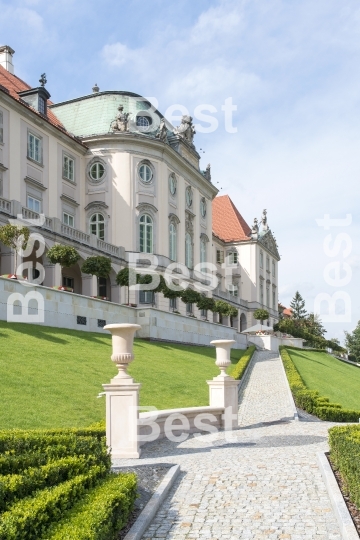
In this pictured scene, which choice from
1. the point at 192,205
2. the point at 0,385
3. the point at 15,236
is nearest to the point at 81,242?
the point at 15,236

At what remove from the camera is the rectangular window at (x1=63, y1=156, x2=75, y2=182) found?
3900 centimetres

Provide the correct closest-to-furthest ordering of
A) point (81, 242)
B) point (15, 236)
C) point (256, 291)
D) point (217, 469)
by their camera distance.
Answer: point (217, 469)
point (15, 236)
point (81, 242)
point (256, 291)

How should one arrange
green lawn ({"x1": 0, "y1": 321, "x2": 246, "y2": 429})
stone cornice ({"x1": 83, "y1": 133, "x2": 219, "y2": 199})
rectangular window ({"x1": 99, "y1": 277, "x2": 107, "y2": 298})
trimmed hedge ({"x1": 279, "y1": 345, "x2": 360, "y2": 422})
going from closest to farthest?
green lawn ({"x1": 0, "y1": 321, "x2": 246, "y2": 429}), trimmed hedge ({"x1": 279, "y1": 345, "x2": 360, "y2": 422}), rectangular window ({"x1": 99, "y1": 277, "x2": 107, "y2": 298}), stone cornice ({"x1": 83, "y1": 133, "x2": 219, "y2": 199})

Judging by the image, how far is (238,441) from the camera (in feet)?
42.0

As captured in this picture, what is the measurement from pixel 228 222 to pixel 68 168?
3424 centimetres

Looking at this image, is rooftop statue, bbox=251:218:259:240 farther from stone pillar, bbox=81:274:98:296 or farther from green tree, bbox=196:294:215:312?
stone pillar, bbox=81:274:98:296

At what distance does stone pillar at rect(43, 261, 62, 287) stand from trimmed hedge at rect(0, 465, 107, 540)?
26607 millimetres

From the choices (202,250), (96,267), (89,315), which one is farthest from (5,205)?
(202,250)

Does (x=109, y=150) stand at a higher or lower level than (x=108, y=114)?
lower

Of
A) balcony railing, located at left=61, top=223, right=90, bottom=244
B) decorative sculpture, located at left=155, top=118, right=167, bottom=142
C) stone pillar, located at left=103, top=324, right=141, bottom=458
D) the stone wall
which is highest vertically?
decorative sculpture, located at left=155, top=118, right=167, bottom=142

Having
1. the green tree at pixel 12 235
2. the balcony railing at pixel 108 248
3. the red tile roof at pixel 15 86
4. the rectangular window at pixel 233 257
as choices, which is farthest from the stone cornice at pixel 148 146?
the rectangular window at pixel 233 257

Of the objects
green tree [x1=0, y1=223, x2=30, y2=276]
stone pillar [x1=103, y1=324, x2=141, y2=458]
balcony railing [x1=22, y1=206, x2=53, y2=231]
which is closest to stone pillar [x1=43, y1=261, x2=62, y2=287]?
balcony railing [x1=22, y1=206, x2=53, y2=231]

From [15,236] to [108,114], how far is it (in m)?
20.6

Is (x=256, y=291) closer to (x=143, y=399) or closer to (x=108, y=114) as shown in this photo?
(x=108, y=114)
